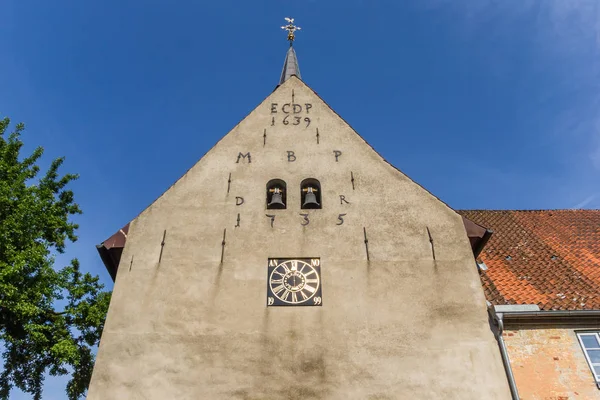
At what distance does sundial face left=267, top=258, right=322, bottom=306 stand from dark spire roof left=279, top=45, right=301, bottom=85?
34.6 feet

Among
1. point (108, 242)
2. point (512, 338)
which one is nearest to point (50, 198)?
point (108, 242)

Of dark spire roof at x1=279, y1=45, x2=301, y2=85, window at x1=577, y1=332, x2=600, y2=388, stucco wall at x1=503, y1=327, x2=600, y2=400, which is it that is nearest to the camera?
stucco wall at x1=503, y1=327, x2=600, y2=400

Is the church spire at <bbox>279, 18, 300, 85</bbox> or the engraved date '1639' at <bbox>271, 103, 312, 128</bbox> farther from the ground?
the church spire at <bbox>279, 18, 300, 85</bbox>

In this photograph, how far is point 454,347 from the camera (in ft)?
28.6

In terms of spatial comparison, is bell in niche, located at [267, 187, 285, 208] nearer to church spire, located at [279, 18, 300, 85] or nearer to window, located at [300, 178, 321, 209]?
window, located at [300, 178, 321, 209]

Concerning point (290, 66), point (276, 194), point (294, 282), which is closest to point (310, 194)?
point (276, 194)

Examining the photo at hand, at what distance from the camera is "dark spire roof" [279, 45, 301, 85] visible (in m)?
19.0

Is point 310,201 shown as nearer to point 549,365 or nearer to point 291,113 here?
point 291,113

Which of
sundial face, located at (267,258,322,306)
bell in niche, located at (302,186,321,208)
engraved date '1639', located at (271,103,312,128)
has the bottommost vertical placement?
sundial face, located at (267,258,322,306)

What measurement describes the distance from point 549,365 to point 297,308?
14.6 feet

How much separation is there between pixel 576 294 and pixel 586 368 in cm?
160

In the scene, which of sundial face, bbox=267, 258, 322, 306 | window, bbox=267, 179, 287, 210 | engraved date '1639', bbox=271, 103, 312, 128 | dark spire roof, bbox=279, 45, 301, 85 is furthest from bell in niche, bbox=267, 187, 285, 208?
dark spire roof, bbox=279, 45, 301, 85

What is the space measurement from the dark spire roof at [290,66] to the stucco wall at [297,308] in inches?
317

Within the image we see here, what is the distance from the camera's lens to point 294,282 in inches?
374
